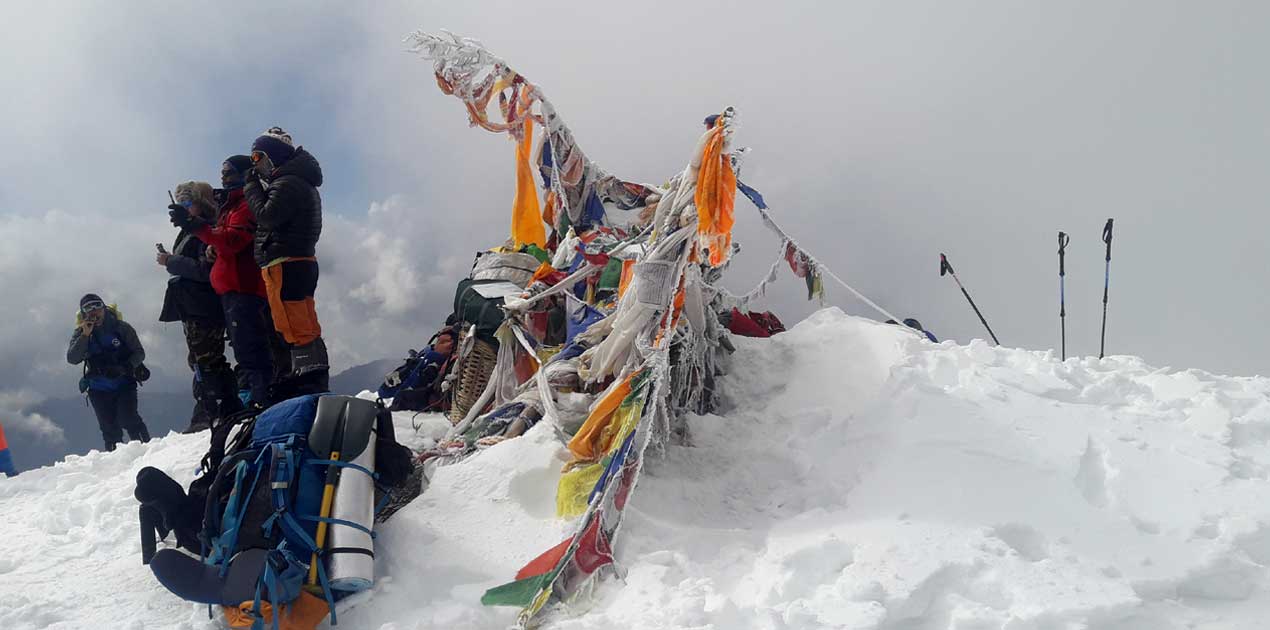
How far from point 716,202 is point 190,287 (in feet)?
13.7

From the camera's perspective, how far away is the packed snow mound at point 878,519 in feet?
8.23

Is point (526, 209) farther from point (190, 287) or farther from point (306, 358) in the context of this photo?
point (190, 287)

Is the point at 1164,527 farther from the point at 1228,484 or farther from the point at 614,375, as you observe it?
the point at 614,375

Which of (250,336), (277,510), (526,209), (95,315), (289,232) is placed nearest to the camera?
(277,510)

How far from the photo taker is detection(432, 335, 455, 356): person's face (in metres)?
6.04

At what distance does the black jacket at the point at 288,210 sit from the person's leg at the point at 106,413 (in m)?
3.03

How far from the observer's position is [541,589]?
282 centimetres

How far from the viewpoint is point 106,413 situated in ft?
21.4

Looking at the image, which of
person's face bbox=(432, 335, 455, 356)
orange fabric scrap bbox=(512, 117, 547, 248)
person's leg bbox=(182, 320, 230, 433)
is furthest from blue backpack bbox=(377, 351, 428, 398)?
orange fabric scrap bbox=(512, 117, 547, 248)

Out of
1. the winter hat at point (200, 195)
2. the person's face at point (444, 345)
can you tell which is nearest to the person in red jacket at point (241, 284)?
the winter hat at point (200, 195)

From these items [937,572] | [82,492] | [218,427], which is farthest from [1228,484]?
[82,492]

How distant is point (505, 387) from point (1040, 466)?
3.35 metres

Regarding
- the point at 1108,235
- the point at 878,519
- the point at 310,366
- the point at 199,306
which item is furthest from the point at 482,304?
the point at 1108,235

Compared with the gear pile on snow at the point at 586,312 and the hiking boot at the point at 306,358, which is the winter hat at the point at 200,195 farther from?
the gear pile on snow at the point at 586,312
